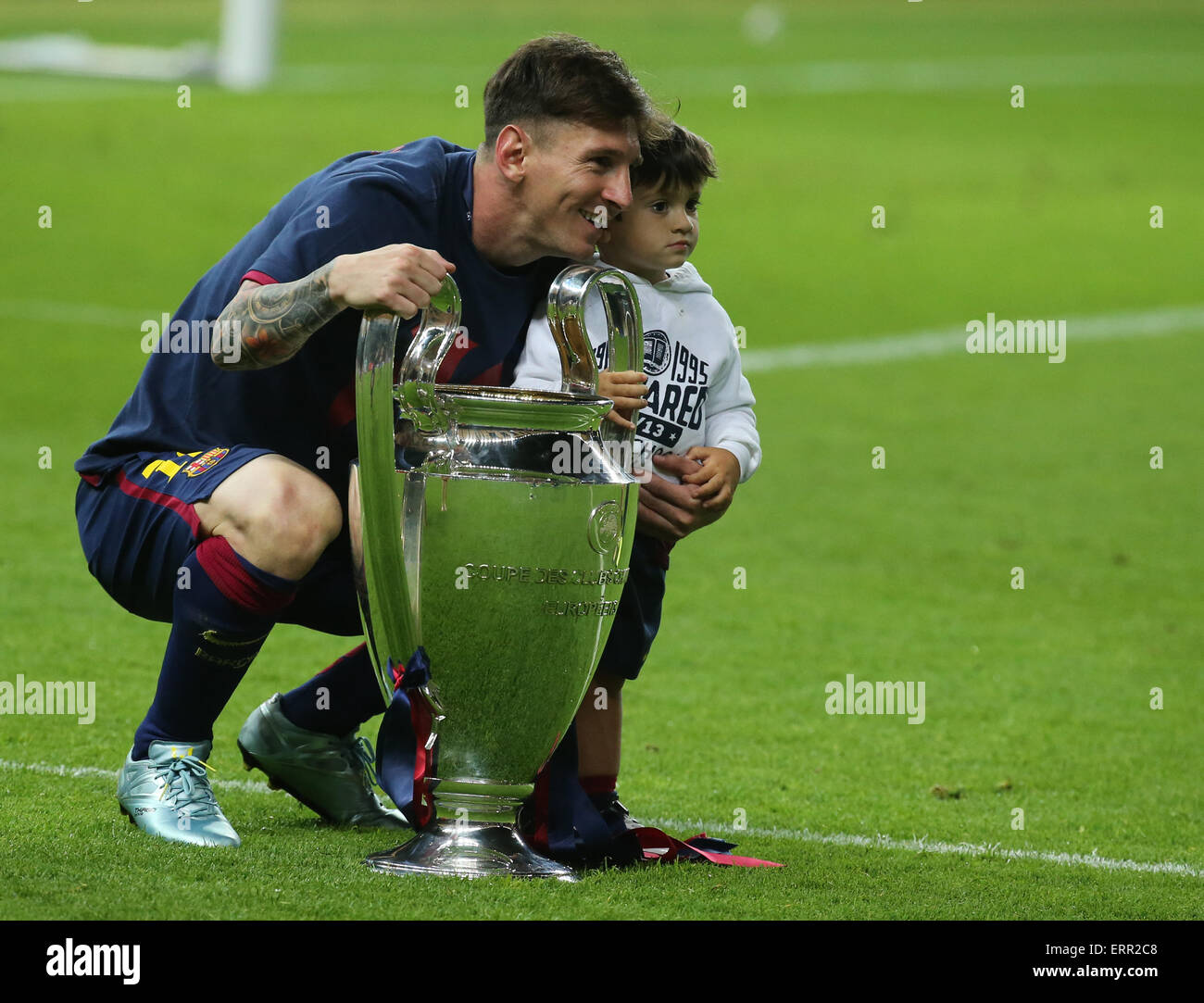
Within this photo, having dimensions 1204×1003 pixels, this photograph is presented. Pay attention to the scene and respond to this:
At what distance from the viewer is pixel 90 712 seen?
14.8 ft

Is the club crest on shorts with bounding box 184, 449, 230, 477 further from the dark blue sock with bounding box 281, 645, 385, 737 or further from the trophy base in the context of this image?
the trophy base

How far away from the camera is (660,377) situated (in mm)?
3492

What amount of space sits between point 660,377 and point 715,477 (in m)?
0.24

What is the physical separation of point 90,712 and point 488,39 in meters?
29.4

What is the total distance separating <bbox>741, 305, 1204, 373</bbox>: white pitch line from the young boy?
793 centimetres

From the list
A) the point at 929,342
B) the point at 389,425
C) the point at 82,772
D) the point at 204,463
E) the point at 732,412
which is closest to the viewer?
the point at 389,425

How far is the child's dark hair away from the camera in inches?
136

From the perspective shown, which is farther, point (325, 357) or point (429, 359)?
point (325, 357)

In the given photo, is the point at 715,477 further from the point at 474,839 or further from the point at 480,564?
the point at 474,839

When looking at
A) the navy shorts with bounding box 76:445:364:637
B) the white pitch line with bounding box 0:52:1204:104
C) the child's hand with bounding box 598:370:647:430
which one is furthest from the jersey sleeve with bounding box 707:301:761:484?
the white pitch line with bounding box 0:52:1204:104

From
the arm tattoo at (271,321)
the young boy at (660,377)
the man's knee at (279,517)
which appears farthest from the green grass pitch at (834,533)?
the arm tattoo at (271,321)

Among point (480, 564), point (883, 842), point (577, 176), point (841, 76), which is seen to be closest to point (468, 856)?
point (480, 564)

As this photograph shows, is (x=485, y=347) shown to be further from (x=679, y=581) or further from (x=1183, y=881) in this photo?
(x=679, y=581)
